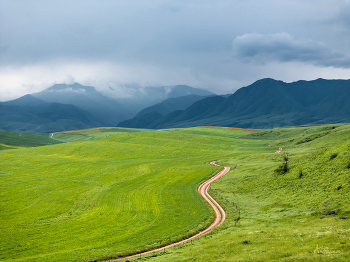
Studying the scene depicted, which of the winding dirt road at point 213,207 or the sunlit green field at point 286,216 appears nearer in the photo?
the sunlit green field at point 286,216

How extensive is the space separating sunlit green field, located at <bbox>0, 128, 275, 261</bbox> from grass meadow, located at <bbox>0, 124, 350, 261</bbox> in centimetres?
18

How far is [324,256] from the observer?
2178 cm

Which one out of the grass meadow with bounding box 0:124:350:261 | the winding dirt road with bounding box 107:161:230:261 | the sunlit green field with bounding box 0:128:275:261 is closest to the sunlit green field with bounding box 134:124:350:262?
the grass meadow with bounding box 0:124:350:261

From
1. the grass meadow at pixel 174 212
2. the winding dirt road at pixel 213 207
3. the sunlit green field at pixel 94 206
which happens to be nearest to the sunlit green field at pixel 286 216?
the grass meadow at pixel 174 212

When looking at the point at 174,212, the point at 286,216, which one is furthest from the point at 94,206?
the point at 286,216

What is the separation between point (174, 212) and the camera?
167 feet

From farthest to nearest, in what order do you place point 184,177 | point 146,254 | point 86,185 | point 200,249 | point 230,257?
point 184,177, point 86,185, point 146,254, point 200,249, point 230,257

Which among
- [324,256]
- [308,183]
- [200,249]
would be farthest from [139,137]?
[324,256]

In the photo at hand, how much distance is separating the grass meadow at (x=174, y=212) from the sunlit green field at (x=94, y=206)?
0.18 meters

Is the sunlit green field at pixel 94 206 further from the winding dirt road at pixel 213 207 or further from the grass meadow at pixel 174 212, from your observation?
the winding dirt road at pixel 213 207

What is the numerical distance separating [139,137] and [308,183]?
138764 millimetres

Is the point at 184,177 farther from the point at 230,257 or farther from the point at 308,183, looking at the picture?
the point at 230,257

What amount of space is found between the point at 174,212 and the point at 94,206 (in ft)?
59.7

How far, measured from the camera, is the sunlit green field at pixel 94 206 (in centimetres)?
3664
